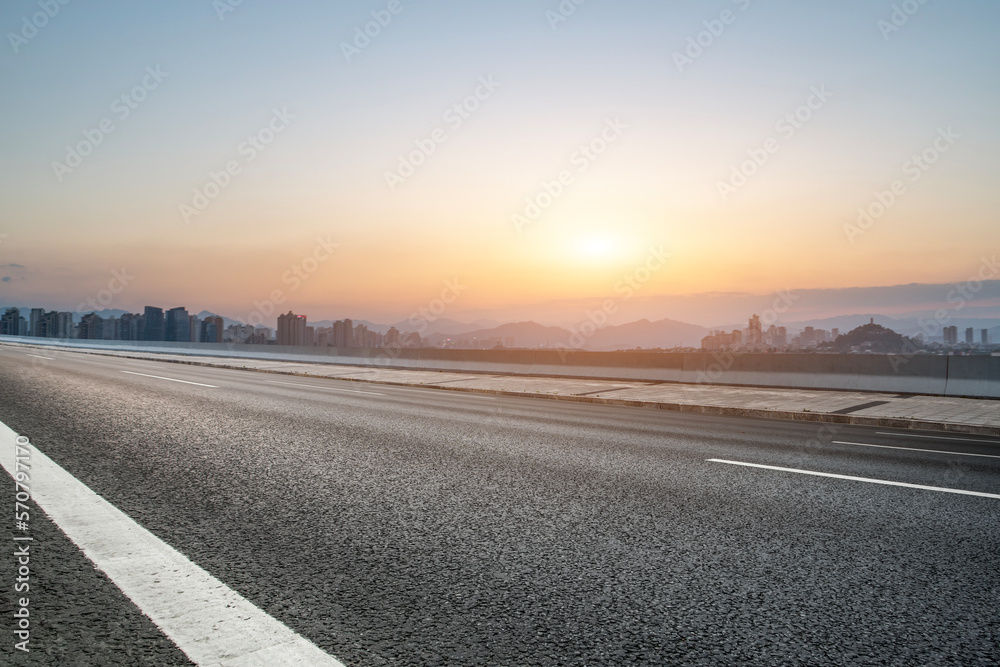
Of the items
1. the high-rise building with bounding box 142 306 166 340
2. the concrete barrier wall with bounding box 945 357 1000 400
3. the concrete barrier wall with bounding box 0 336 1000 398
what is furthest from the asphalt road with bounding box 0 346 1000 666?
the high-rise building with bounding box 142 306 166 340

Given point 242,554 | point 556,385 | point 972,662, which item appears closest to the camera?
point 972,662

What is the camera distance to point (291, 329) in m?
46.0

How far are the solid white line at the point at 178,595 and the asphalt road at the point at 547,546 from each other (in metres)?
0.09

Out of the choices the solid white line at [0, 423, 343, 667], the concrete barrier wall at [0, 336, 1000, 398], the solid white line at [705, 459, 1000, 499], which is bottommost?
the solid white line at [0, 423, 343, 667]

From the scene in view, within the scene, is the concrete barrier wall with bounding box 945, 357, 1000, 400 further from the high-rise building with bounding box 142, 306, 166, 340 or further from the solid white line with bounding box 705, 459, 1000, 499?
the high-rise building with bounding box 142, 306, 166, 340

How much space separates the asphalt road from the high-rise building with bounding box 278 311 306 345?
1480 inches

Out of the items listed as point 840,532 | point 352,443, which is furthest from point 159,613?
point 352,443

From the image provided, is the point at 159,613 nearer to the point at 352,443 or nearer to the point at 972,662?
the point at 972,662

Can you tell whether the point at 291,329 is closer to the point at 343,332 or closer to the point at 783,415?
the point at 343,332

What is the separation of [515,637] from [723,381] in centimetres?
1741

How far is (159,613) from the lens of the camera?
2865 millimetres

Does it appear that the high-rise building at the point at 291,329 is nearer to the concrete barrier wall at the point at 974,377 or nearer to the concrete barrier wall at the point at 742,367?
the concrete barrier wall at the point at 742,367

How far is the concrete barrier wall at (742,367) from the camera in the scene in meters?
15.2

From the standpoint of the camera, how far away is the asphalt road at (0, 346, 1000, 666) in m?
2.68
